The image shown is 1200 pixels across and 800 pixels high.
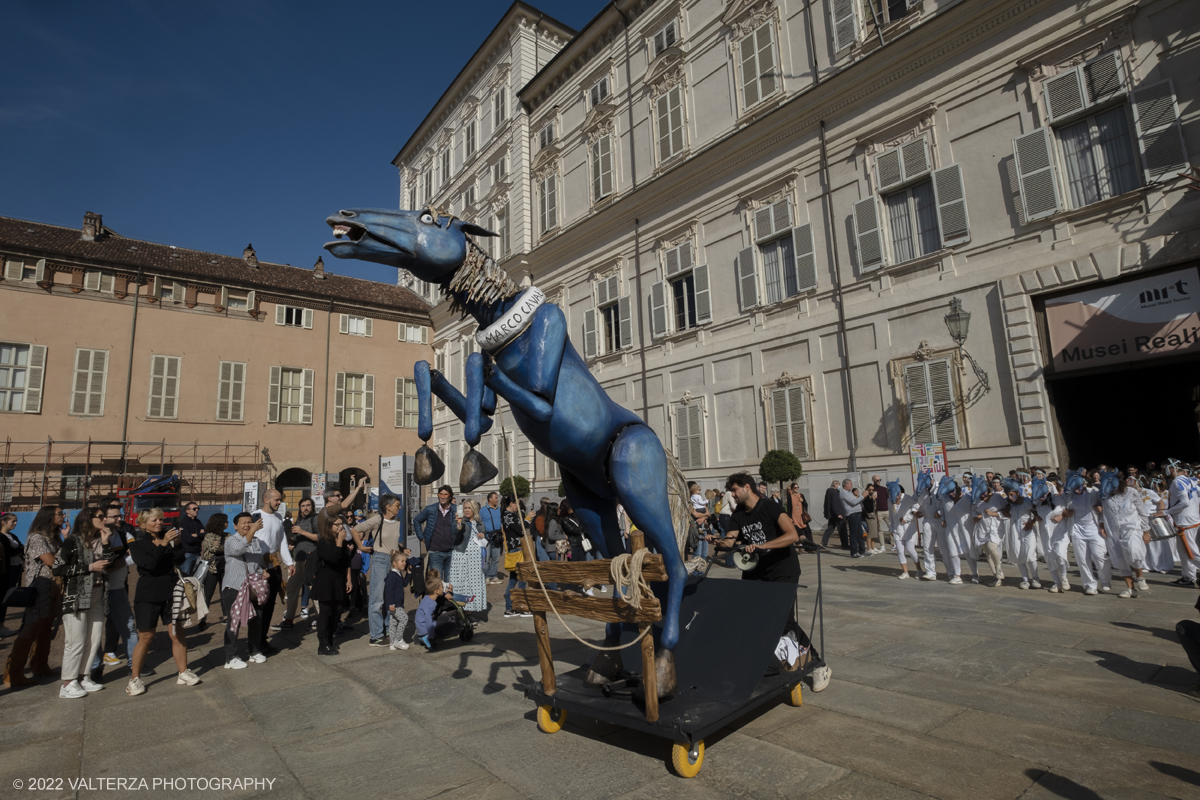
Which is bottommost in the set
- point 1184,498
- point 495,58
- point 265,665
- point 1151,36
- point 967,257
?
point 265,665

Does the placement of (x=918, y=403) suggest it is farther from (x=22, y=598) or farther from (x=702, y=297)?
(x=22, y=598)

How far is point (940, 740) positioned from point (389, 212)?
4.18 meters

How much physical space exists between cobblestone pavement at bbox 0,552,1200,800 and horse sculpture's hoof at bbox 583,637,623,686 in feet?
0.88

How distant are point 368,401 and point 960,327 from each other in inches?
1001

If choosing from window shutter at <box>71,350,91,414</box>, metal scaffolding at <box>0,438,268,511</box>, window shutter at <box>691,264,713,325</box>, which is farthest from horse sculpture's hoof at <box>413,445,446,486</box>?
window shutter at <box>71,350,91,414</box>

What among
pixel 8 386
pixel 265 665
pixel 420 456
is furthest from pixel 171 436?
pixel 420 456

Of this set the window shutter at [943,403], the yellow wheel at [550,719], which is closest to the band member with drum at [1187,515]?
the window shutter at [943,403]

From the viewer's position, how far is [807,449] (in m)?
14.9

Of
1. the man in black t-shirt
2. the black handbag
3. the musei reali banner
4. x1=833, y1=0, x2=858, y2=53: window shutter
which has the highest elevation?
x1=833, y1=0, x2=858, y2=53: window shutter

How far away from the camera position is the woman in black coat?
21.1 ft

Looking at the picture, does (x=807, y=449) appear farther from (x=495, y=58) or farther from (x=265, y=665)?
(x=495, y=58)

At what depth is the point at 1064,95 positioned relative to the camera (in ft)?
37.9

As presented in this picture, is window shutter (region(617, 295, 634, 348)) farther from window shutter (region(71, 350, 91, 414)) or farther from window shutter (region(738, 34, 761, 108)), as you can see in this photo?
window shutter (region(71, 350, 91, 414))

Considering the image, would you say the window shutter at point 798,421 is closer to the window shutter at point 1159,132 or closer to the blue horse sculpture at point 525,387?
the window shutter at point 1159,132
